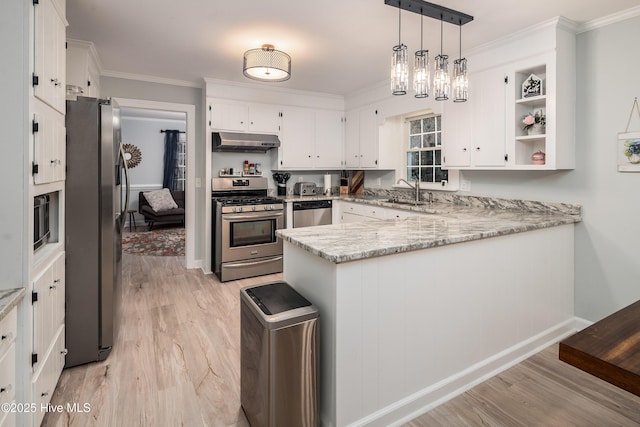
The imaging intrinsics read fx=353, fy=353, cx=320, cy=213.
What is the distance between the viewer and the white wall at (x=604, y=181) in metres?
2.57

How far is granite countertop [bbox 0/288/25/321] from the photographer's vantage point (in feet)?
4.28

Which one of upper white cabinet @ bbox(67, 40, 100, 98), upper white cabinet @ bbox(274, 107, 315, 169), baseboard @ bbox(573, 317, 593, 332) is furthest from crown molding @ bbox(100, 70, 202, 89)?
baseboard @ bbox(573, 317, 593, 332)

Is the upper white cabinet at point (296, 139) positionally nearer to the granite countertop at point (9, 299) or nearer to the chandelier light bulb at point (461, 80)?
the chandelier light bulb at point (461, 80)

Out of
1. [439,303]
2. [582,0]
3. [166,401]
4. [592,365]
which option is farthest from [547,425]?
[582,0]

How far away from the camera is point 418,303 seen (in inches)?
74.3

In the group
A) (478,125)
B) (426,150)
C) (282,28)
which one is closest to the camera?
(282,28)

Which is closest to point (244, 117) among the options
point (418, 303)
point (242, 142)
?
point (242, 142)

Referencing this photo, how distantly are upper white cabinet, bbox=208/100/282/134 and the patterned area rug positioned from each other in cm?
234

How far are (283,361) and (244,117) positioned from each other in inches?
145

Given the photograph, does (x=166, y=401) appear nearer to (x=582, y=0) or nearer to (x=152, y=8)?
(x=152, y=8)

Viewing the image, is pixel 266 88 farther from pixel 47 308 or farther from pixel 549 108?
pixel 47 308

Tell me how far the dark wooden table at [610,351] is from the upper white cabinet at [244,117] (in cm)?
417

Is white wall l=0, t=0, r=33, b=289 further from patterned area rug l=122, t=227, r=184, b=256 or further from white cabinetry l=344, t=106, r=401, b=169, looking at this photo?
patterned area rug l=122, t=227, r=184, b=256

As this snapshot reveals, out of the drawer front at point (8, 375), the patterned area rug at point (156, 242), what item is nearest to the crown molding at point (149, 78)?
the patterned area rug at point (156, 242)
